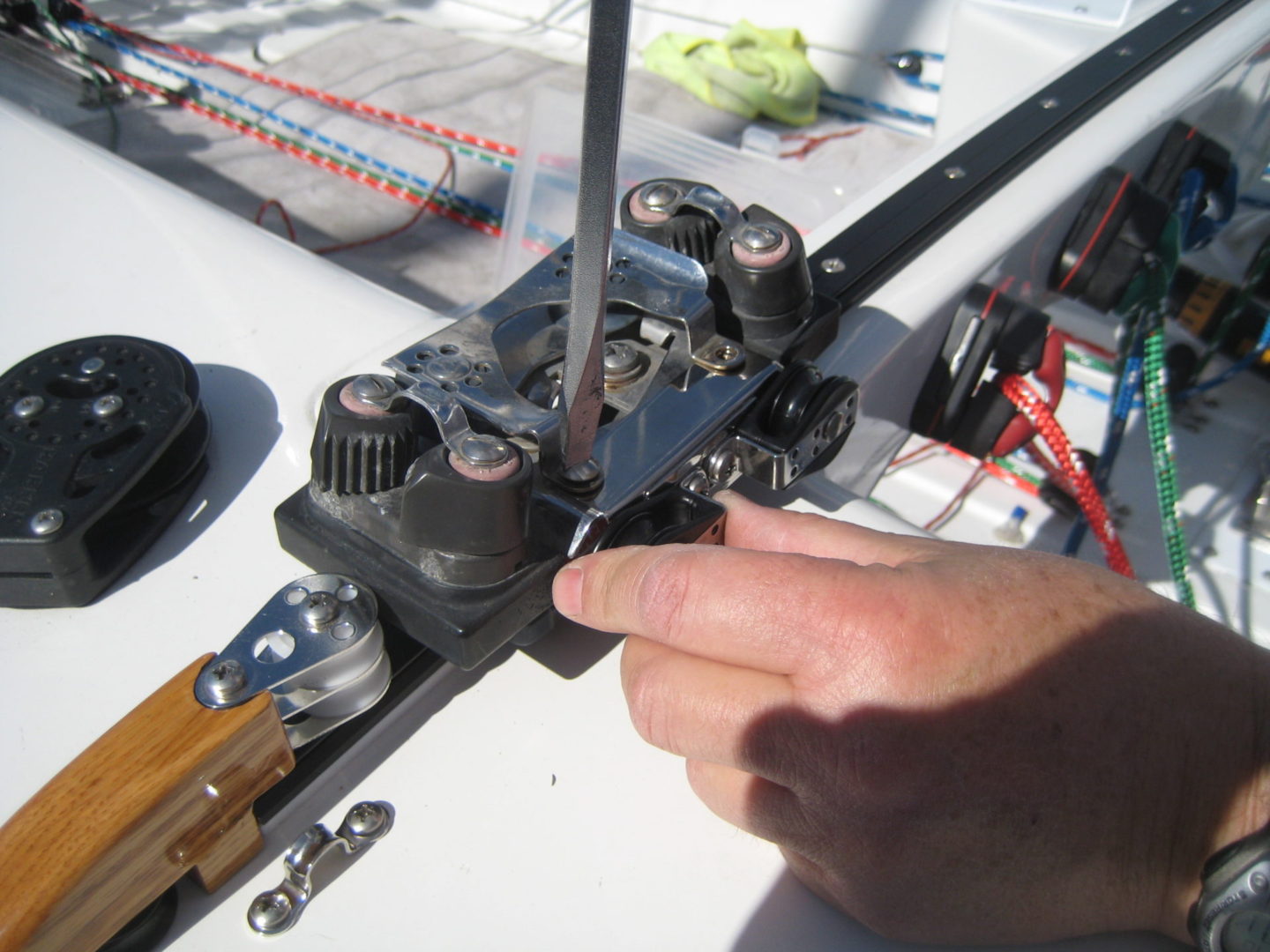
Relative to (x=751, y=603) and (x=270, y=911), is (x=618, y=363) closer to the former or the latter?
(x=751, y=603)

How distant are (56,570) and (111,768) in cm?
20

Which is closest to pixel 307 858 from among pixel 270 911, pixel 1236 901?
pixel 270 911

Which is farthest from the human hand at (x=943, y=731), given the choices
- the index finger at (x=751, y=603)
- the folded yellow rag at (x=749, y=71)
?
the folded yellow rag at (x=749, y=71)

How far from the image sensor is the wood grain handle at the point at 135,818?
447 millimetres

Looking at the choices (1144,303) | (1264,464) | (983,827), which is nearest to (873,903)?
(983,827)

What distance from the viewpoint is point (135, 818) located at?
46cm

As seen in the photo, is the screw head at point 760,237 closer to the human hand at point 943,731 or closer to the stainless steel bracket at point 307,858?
the human hand at point 943,731

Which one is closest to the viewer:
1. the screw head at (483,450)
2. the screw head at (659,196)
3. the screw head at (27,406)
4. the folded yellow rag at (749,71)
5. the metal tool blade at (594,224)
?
the metal tool blade at (594,224)

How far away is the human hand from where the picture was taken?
51 cm

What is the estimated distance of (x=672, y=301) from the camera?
70cm

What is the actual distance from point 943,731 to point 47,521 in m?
0.55

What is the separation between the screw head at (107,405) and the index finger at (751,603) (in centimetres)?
38

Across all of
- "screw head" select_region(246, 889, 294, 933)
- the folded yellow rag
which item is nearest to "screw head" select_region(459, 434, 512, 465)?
"screw head" select_region(246, 889, 294, 933)

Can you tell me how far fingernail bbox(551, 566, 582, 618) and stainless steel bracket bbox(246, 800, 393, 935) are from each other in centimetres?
16
